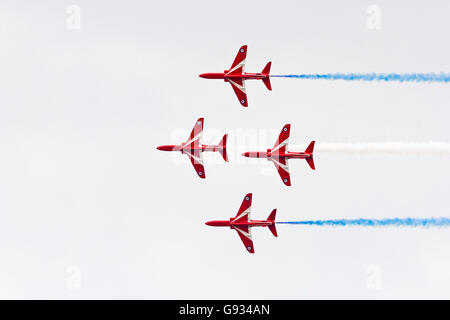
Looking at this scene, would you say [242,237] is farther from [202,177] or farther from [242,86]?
[242,86]

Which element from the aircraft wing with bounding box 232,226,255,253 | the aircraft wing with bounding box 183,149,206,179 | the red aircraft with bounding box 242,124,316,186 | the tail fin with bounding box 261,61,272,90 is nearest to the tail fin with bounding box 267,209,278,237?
the aircraft wing with bounding box 232,226,255,253

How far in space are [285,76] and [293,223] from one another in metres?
16.1

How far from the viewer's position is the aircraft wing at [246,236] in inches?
3364

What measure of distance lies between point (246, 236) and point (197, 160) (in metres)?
10.2

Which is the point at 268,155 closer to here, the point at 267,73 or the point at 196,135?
the point at 196,135

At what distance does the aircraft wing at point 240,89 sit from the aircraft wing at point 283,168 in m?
7.72

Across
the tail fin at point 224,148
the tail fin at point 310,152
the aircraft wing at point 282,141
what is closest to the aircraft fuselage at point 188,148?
the tail fin at point 224,148

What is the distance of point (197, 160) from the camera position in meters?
84.9

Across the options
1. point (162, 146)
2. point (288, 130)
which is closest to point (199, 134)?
point (162, 146)

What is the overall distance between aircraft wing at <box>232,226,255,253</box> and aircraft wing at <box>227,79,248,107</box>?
14125 millimetres

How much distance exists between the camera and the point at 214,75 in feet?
285

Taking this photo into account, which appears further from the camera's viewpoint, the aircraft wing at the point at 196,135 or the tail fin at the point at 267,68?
the tail fin at the point at 267,68

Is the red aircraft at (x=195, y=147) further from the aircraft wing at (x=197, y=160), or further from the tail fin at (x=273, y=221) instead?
the tail fin at (x=273, y=221)

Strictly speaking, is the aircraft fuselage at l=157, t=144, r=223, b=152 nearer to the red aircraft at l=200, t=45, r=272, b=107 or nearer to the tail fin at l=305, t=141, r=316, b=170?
the red aircraft at l=200, t=45, r=272, b=107
